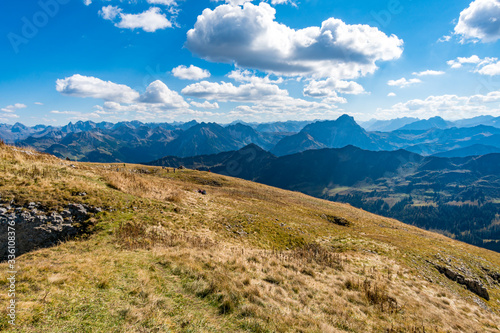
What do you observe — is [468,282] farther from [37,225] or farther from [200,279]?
[37,225]

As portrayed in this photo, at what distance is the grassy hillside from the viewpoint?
339 inches

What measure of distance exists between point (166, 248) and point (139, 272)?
427cm

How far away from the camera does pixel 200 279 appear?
1181 cm

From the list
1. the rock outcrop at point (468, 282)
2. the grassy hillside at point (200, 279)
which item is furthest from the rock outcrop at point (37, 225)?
the rock outcrop at point (468, 282)

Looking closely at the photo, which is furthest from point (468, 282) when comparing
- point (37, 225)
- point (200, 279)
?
point (37, 225)

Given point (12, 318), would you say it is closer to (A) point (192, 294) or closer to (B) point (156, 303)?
(B) point (156, 303)

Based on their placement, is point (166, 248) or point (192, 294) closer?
point (192, 294)

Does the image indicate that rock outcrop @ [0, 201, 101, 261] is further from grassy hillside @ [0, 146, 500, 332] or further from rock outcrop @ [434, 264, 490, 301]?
rock outcrop @ [434, 264, 490, 301]

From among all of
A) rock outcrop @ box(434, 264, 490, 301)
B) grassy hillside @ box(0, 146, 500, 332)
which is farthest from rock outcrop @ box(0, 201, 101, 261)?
rock outcrop @ box(434, 264, 490, 301)

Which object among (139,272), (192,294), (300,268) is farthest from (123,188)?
(300,268)

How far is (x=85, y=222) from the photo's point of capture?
1695 centimetres

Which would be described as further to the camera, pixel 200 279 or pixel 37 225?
pixel 37 225

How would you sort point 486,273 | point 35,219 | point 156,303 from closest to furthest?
point 156,303, point 35,219, point 486,273

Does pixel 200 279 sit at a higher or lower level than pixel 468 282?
higher
